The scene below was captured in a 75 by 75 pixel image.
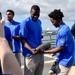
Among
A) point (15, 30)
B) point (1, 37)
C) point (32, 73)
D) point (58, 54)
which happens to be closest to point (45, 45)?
point (58, 54)

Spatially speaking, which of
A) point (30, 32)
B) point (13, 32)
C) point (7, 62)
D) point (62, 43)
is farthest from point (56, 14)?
point (7, 62)

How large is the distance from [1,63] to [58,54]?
9.04ft

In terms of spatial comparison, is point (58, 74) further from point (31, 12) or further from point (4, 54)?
point (4, 54)

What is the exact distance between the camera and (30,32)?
5.00m

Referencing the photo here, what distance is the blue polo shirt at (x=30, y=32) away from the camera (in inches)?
194

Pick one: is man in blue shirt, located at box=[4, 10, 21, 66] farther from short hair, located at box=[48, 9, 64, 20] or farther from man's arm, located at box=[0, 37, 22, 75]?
man's arm, located at box=[0, 37, 22, 75]

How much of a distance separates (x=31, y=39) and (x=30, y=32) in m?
0.13

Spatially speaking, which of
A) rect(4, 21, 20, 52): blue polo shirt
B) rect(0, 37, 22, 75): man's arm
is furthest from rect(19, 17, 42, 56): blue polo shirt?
rect(0, 37, 22, 75): man's arm

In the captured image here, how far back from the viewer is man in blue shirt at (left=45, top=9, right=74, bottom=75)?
4367mm

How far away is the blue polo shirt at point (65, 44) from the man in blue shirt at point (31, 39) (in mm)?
601

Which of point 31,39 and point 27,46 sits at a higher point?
point 31,39

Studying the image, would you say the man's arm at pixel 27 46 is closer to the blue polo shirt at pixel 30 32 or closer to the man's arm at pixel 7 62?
the blue polo shirt at pixel 30 32

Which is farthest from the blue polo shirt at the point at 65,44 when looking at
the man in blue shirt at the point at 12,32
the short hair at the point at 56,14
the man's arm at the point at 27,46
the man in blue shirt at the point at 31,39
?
the man in blue shirt at the point at 12,32

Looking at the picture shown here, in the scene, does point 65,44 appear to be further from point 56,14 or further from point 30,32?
point 30,32
